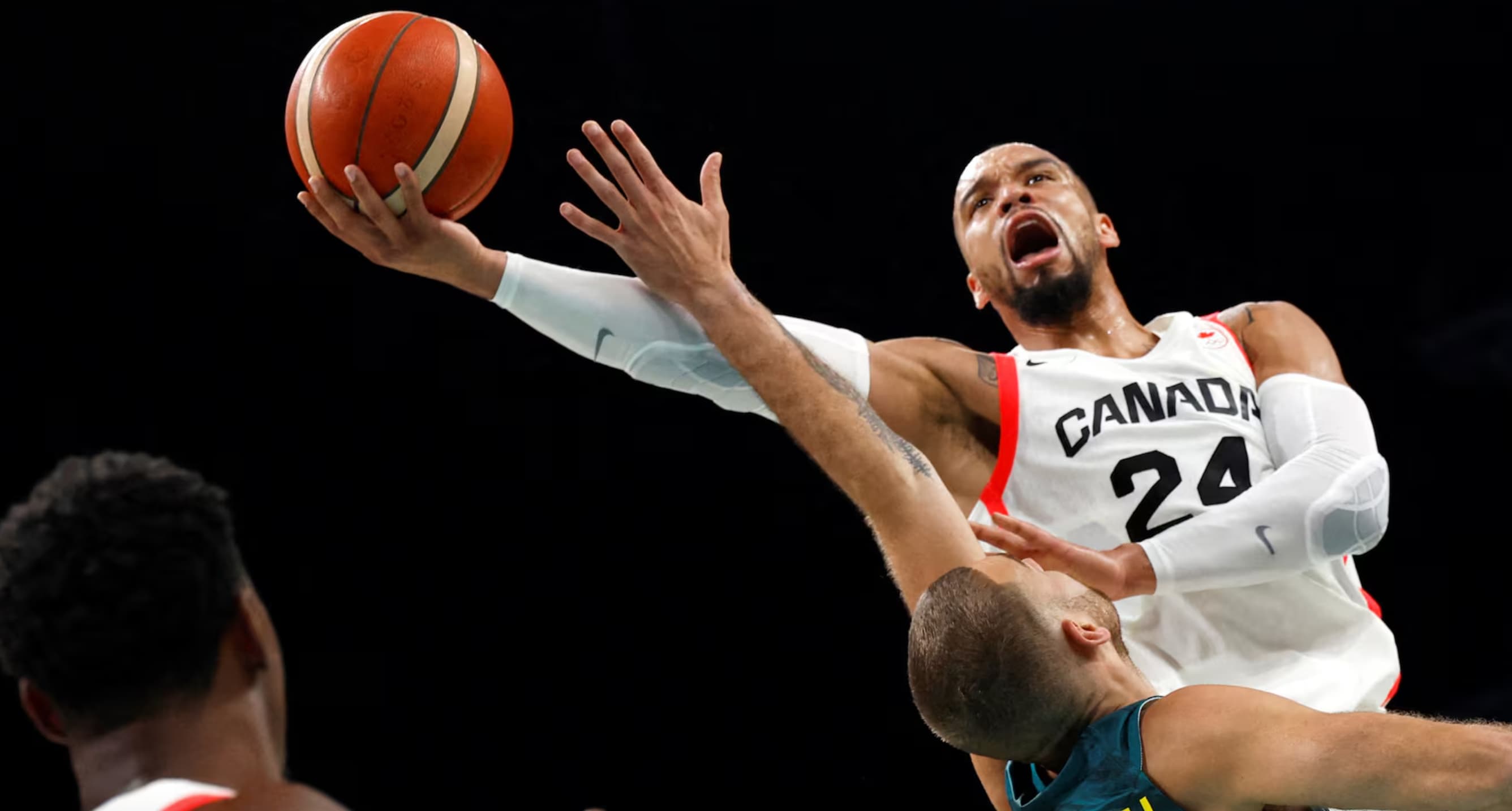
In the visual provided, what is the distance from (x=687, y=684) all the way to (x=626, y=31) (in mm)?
2582

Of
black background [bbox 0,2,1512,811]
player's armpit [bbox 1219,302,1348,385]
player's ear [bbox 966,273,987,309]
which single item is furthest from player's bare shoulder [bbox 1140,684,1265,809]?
black background [bbox 0,2,1512,811]

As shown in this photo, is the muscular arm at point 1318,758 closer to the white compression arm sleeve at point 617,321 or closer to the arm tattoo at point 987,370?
the white compression arm sleeve at point 617,321

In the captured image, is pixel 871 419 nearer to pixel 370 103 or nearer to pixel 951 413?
pixel 951 413

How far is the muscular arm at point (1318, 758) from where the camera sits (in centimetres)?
166

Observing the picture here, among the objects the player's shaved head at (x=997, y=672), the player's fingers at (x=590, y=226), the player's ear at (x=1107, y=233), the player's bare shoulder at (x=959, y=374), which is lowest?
the player's shaved head at (x=997, y=672)

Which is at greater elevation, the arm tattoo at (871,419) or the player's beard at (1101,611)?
the arm tattoo at (871,419)

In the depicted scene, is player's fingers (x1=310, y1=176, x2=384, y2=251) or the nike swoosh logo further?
the nike swoosh logo

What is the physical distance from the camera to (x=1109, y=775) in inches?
75.0

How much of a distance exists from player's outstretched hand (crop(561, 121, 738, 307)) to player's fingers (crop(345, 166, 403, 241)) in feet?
0.95

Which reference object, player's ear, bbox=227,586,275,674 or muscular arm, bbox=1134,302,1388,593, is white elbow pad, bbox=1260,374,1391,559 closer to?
muscular arm, bbox=1134,302,1388,593

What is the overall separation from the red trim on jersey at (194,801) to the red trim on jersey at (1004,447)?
187 cm

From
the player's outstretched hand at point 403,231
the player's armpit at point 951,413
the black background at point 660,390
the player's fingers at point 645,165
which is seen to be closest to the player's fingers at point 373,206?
the player's outstretched hand at point 403,231

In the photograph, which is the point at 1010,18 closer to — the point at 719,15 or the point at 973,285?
the point at 719,15

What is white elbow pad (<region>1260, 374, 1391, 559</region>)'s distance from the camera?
257cm
